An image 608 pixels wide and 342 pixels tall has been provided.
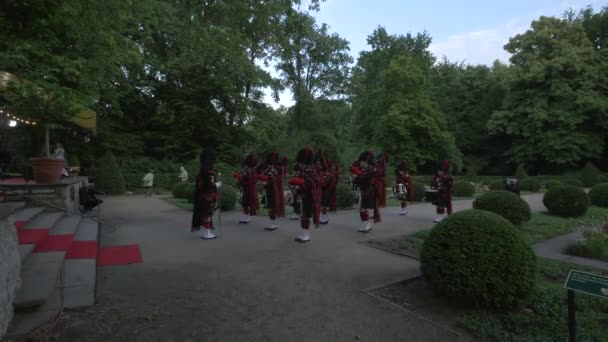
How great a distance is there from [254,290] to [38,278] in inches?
107

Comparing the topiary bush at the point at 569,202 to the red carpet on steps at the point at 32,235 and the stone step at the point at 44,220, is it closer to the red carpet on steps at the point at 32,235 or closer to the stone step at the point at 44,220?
the red carpet on steps at the point at 32,235

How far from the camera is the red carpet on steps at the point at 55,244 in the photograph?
5993mm

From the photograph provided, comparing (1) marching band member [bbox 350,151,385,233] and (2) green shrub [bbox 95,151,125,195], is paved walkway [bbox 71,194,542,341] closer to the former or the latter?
(1) marching band member [bbox 350,151,385,233]

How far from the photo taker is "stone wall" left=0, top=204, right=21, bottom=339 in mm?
3504

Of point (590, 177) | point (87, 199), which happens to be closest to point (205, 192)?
point (87, 199)

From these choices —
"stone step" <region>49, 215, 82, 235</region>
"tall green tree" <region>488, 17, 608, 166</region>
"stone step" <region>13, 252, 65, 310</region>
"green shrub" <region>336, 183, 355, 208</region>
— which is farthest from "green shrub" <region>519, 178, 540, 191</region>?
"stone step" <region>13, 252, 65, 310</region>

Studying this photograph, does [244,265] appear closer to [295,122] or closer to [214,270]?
[214,270]

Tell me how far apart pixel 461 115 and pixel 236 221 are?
3949 cm

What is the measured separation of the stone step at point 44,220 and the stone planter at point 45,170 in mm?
1142

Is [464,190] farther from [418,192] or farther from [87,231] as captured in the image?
[87,231]

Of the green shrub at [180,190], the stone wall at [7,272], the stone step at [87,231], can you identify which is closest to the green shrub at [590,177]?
the green shrub at [180,190]

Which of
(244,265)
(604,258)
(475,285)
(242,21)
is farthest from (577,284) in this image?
(242,21)

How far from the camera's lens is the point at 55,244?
21.0 ft

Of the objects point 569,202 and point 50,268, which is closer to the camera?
point 50,268
